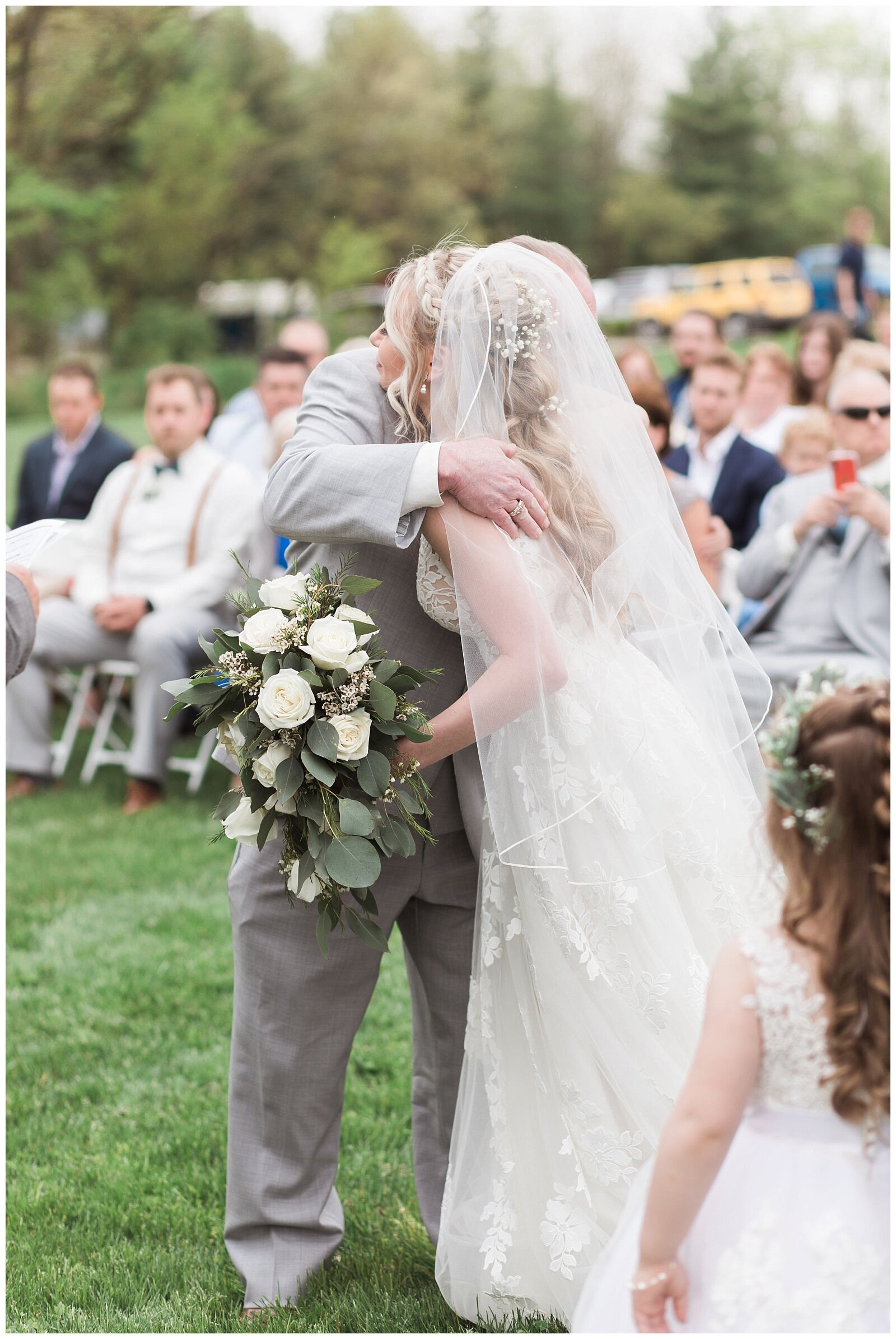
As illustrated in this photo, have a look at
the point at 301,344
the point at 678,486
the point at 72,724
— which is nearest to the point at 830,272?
the point at 301,344

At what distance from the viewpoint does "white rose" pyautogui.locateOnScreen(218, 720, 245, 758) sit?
2541 mm

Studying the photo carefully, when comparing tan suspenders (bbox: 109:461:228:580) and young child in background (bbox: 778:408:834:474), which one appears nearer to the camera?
young child in background (bbox: 778:408:834:474)

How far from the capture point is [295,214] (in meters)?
38.6

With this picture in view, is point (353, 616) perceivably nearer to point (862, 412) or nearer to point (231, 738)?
point (231, 738)

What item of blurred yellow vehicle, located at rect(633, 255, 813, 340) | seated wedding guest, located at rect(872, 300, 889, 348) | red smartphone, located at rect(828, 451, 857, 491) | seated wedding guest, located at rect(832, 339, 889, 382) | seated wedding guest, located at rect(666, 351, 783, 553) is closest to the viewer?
red smartphone, located at rect(828, 451, 857, 491)

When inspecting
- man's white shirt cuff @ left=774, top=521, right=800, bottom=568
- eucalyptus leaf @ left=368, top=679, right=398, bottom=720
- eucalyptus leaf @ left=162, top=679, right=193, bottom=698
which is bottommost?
eucalyptus leaf @ left=368, top=679, right=398, bottom=720

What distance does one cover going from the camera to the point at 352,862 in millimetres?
2463

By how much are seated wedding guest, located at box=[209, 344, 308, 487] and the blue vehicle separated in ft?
34.9

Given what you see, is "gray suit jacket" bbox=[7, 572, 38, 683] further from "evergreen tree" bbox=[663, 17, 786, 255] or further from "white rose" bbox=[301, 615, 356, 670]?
"evergreen tree" bbox=[663, 17, 786, 255]

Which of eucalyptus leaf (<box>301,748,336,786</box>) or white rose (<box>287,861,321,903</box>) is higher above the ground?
eucalyptus leaf (<box>301,748,336,786</box>)

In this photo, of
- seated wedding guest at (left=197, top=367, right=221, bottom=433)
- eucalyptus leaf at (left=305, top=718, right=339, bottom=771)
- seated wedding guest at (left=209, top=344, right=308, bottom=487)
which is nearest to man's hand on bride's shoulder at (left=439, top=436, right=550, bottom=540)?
eucalyptus leaf at (left=305, top=718, right=339, bottom=771)

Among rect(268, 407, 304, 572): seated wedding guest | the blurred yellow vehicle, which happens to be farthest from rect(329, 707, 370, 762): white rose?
the blurred yellow vehicle

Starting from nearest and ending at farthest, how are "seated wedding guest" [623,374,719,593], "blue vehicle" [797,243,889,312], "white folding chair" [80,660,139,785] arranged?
"seated wedding guest" [623,374,719,593], "white folding chair" [80,660,139,785], "blue vehicle" [797,243,889,312]

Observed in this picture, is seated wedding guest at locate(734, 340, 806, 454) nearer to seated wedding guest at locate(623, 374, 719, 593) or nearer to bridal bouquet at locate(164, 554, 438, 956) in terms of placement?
seated wedding guest at locate(623, 374, 719, 593)
